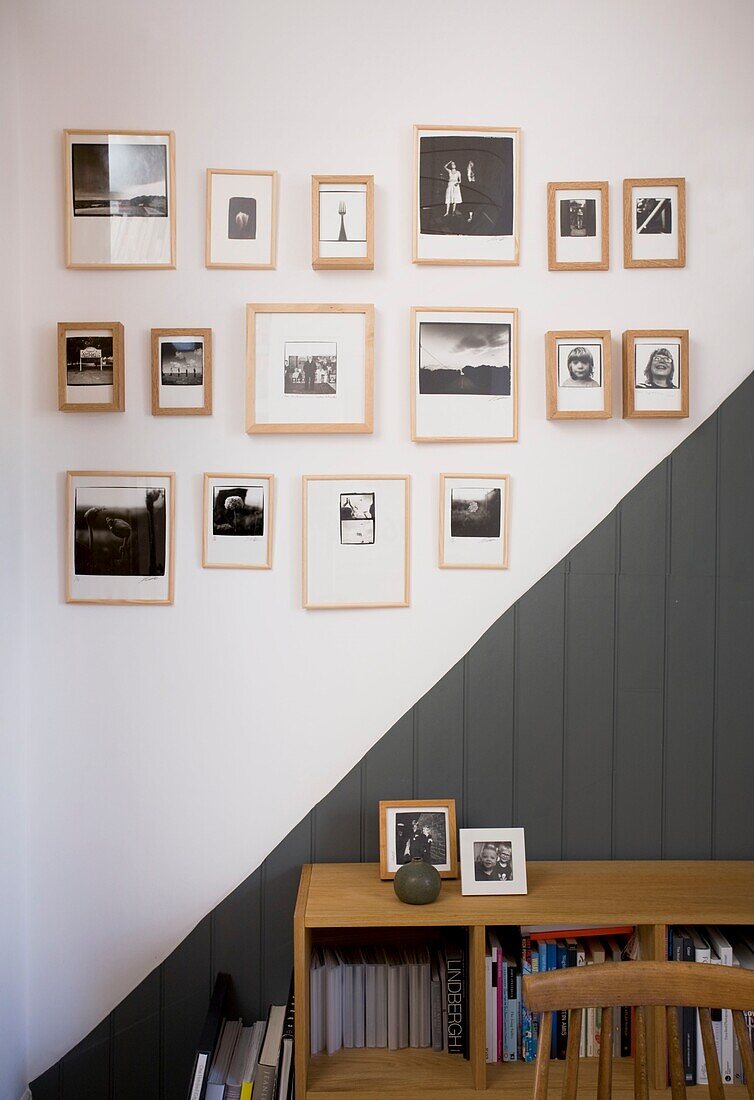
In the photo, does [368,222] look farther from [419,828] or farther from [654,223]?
[419,828]

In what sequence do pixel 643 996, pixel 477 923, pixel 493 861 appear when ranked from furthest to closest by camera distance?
pixel 493 861, pixel 477 923, pixel 643 996

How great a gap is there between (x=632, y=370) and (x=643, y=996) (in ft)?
4.44

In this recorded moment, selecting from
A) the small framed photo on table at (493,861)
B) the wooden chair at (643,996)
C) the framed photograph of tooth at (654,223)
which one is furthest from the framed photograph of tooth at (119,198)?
the wooden chair at (643,996)

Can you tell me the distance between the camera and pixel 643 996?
1.28 meters

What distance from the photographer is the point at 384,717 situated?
2.10 m

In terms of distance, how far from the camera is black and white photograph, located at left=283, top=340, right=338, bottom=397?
2070mm

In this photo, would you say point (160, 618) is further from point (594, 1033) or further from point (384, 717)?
point (594, 1033)

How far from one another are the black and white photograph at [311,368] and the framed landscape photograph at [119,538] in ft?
1.22

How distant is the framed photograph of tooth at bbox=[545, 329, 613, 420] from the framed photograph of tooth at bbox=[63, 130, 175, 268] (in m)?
0.95

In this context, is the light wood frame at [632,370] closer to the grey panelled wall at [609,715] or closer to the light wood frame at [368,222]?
the grey panelled wall at [609,715]

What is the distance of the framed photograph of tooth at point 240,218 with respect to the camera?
206cm

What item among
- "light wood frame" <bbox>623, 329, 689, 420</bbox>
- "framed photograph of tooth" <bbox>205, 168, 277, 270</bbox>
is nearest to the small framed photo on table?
"light wood frame" <bbox>623, 329, 689, 420</bbox>

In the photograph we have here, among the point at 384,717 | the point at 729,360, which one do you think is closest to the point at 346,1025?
the point at 384,717

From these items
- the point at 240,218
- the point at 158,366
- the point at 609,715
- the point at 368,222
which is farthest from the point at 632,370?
the point at 158,366
